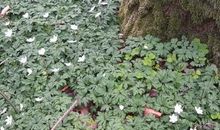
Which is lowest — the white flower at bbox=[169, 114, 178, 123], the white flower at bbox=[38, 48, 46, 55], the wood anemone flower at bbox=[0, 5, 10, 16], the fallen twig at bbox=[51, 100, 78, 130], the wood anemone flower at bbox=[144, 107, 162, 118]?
the fallen twig at bbox=[51, 100, 78, 130]

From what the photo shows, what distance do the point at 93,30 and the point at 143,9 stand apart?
608 millimetres

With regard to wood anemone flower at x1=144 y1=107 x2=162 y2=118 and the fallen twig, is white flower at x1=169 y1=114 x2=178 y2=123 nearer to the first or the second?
wood anemone flower at x1=144 y1=107 x2=162 y2=118

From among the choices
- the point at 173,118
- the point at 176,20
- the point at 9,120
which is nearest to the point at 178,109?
the point at 173,118

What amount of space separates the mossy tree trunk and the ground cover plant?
3.4 inches

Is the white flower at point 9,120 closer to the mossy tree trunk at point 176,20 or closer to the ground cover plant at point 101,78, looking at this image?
the ground cover plant at point 101,78

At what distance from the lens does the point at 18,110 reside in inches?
136

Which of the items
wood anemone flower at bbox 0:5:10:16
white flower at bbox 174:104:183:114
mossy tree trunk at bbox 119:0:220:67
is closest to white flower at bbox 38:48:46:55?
mossy tree trunk at bbox 119:0:220:67

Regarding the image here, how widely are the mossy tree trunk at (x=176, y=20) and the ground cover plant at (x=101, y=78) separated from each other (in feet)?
0.29

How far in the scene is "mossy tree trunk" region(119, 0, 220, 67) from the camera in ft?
11.4

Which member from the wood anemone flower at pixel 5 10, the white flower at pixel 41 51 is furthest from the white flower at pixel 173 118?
the wood anemone flower at pixel 5 10

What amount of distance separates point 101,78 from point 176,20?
2.97 feet

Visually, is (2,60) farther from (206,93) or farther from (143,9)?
(206,93)

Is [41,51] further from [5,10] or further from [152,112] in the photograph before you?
[152,112]

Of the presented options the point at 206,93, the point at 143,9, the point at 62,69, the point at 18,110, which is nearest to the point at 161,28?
the point at 143,9
